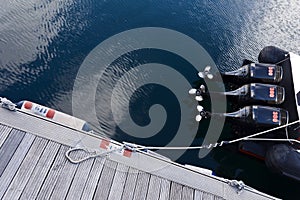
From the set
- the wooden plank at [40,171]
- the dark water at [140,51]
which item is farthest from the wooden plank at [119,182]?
the dark water at [140,51]

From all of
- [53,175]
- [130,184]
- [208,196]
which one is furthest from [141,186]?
[53,175]

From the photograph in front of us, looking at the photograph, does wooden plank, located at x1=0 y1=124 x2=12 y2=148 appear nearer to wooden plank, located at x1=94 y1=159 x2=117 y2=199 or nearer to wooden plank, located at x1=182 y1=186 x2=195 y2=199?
wooden plank, located at x1=94 y1=159 x2=117 y2=199

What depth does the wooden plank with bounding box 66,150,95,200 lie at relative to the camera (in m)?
7.68

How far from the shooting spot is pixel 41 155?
8234 mm

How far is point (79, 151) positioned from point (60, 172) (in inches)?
30.6

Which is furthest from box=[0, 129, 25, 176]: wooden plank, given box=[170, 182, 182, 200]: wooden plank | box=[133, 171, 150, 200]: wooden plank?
box=[170, 182, 182, 200]: wooden plank

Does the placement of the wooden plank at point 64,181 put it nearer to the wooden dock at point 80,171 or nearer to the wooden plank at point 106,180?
the wooden dock at point 80,171

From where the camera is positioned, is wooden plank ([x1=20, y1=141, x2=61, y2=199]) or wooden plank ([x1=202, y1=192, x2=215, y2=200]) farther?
wooden plank ([x1=202, y1=192, x2=215, y2=200])

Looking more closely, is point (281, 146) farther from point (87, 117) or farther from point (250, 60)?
point (87, 117)

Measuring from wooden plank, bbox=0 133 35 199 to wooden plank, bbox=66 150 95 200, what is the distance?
148cm

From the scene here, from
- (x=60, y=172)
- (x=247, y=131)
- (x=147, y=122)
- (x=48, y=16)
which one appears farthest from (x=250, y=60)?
(x=60, y=172)

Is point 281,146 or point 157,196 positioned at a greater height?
point 281,146

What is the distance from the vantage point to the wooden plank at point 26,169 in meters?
7.47

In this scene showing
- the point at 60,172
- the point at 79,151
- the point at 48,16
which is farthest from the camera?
the point at 48,16
